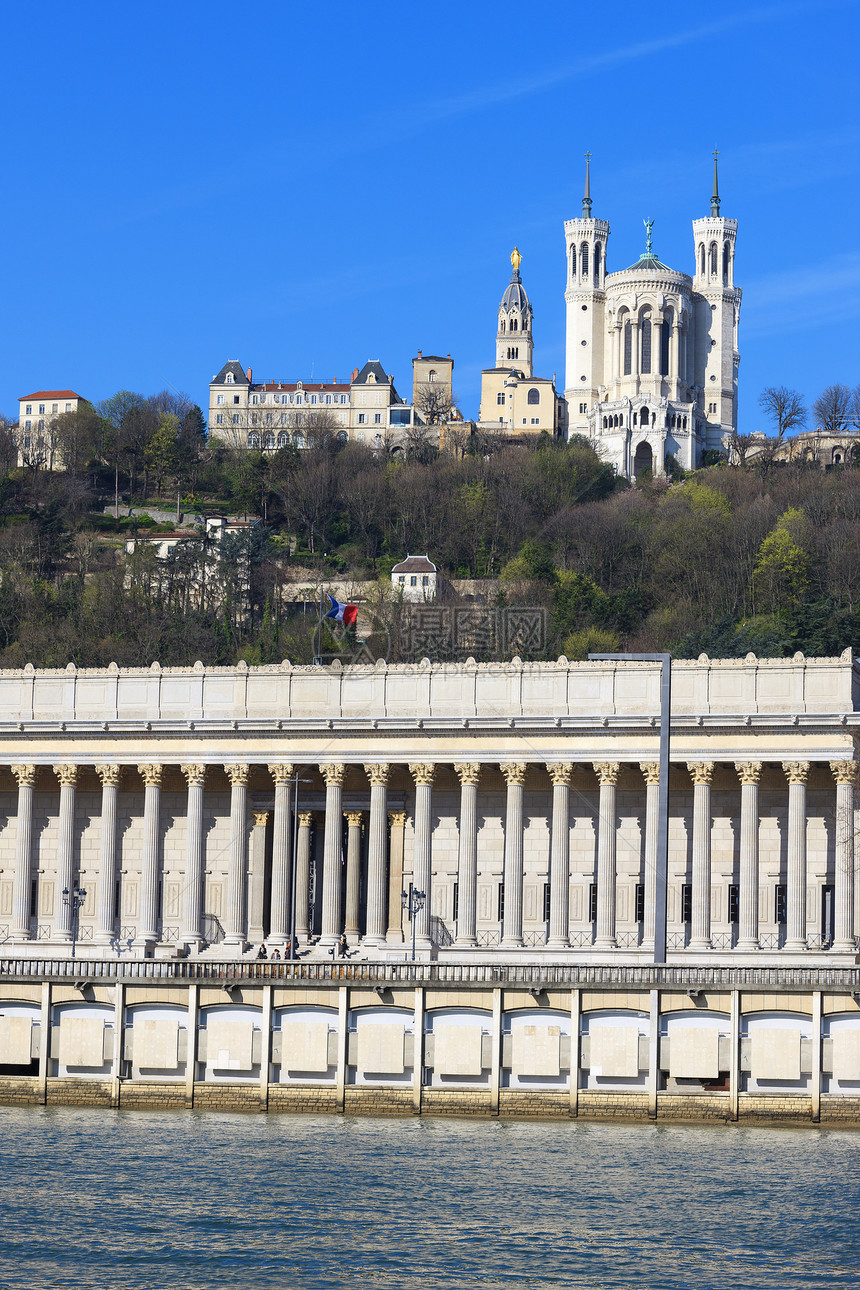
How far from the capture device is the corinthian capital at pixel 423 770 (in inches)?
3647

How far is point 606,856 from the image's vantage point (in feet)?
301

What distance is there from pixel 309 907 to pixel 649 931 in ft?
52.7

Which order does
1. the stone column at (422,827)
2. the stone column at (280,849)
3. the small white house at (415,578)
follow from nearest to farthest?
the stone column at (422,827) → the stone column at (280,849) → the small white house at (415,578)

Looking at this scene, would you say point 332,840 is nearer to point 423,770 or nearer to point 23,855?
point 423,770

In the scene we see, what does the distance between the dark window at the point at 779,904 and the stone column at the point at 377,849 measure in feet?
53.6

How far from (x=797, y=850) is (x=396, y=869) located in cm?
1771

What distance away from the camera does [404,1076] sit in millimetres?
63094

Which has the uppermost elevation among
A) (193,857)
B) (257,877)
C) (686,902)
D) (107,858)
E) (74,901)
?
(193,857)

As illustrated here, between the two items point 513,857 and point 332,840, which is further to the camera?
point 332,840

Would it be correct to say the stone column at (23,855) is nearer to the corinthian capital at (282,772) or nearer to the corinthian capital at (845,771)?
the corinthian capital at (282,772)

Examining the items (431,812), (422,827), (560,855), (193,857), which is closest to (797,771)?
(560,855)

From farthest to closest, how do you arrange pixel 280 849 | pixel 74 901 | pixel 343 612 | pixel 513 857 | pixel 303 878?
pixel 343 612
pixel 74 901
pixel 303 878
pixel 280 849
pixel 513 857

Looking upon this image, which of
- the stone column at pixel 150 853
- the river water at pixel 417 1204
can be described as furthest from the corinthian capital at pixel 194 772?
the river water at pixel 417 1204

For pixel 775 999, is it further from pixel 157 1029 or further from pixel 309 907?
pixel 309 907
